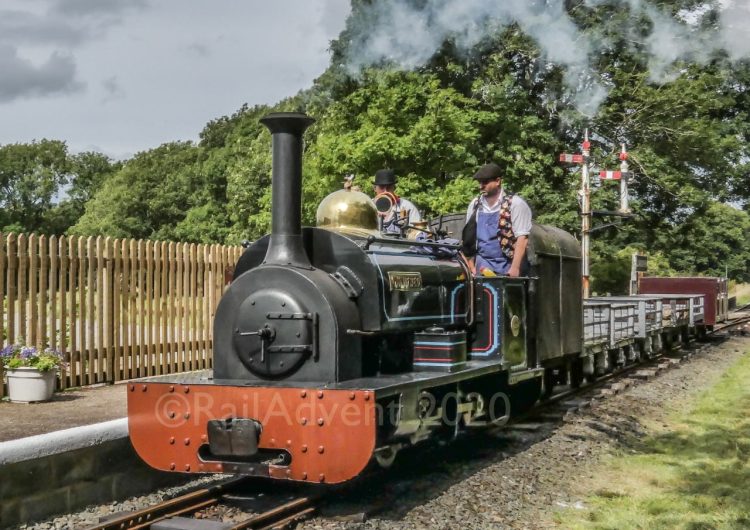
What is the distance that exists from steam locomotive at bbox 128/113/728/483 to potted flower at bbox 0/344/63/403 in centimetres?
299

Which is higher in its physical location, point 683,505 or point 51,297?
point 51,297

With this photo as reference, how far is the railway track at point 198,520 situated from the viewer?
191 inches

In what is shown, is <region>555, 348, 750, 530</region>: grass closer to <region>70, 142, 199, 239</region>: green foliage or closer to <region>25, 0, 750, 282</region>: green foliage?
<region>25, 0, 750, 282</region>: green foliage

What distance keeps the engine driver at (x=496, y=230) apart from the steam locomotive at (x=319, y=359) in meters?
0.80

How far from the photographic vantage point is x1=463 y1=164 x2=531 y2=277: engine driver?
746cm

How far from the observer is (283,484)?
6.08 metres

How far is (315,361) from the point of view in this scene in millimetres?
5379

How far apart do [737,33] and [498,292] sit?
7550mm

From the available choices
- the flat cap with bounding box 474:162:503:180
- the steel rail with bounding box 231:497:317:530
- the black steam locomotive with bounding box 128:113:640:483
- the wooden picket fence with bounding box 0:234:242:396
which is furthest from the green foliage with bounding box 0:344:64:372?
the flat cap with bounding box 474:162:503:180

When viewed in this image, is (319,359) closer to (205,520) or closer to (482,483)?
(205,520)

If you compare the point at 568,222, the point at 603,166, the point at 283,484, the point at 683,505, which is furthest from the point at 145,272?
the point at 603,166

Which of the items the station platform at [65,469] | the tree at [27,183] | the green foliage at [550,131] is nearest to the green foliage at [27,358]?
the station platform at [65,469]

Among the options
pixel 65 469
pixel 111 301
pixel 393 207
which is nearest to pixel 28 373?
pixel 111 301

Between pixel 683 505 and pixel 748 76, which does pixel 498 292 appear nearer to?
pixel 683 505
